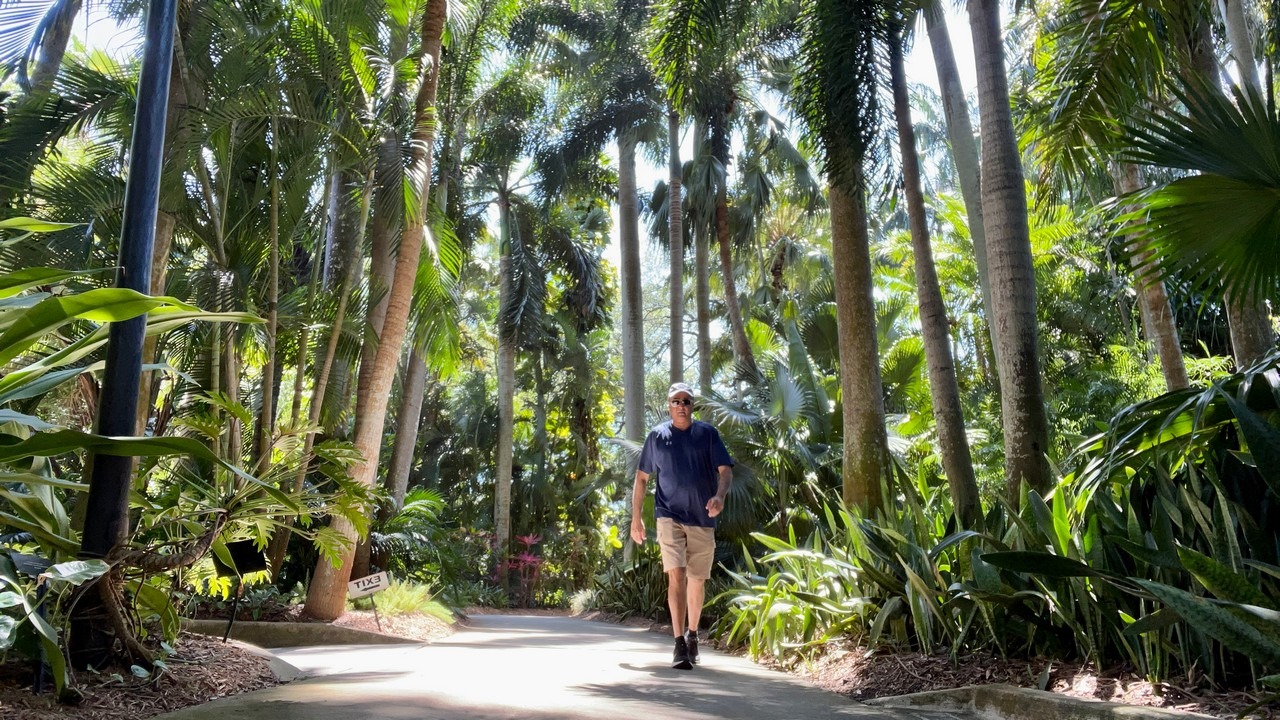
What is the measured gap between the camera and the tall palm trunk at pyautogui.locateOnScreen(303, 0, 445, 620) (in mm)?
9312

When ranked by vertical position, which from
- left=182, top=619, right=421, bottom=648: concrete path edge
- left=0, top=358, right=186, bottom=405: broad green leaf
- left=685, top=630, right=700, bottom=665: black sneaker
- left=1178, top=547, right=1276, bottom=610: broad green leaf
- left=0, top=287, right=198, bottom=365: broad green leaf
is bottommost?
left=182, top=619, right=421, bottom=648: concrete path edge

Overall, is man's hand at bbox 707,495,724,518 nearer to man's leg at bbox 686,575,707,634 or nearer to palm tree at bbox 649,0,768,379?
man's leg at bbox 686,575,707,634

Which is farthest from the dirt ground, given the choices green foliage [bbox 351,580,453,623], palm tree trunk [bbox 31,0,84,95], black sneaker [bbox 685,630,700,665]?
palm tree trunk [bbox 31,0,84,95]

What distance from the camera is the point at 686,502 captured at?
6180mm

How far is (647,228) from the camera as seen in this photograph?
23.0 meters

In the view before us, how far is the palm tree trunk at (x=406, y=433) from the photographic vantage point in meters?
13.3

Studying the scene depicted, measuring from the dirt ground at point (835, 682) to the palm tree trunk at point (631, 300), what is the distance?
12059mm

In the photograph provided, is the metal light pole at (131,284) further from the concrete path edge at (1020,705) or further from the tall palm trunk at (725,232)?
the tall palm trunk at (725,232)

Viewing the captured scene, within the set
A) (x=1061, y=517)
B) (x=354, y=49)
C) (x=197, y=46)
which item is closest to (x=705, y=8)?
(x=354, y=49)

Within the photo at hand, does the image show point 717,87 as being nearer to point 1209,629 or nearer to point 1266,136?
point 1266,136

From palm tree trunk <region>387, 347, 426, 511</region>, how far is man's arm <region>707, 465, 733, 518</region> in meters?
7.20

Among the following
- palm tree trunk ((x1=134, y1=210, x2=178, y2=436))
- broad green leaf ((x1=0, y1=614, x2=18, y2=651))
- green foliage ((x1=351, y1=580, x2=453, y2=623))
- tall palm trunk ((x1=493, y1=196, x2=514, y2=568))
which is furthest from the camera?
tall palm trunk ((x1=493, y1=196, x2=514, y2=568))

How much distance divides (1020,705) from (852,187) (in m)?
4.75

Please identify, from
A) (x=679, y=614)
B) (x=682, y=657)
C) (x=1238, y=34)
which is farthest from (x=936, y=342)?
(x=1238, y=34)
